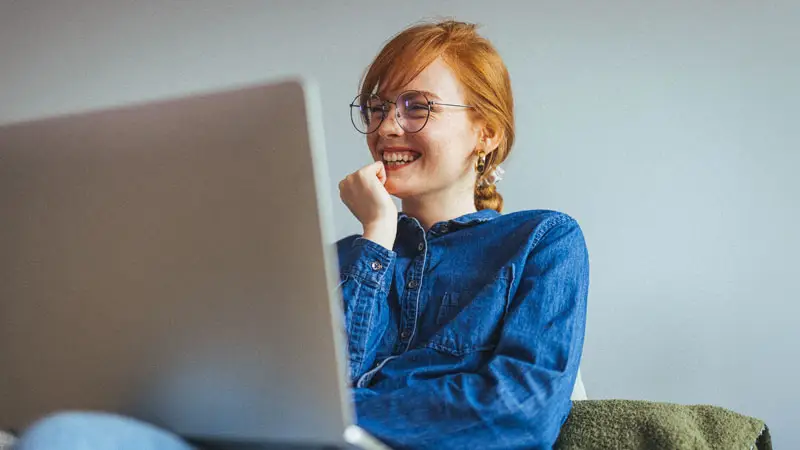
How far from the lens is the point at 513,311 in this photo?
1.29 meters

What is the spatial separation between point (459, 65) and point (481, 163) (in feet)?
0.63

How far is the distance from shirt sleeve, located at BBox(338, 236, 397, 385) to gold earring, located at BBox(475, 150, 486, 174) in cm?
30

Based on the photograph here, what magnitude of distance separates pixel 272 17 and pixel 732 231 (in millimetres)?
1188

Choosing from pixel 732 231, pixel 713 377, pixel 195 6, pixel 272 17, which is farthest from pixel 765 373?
pixel 195 6

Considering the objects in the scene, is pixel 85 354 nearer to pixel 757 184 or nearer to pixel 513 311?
pixel 513 311

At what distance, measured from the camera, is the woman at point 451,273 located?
1183mm

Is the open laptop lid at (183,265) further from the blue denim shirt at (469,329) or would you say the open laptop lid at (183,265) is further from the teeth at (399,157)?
the teeth at (399,157)

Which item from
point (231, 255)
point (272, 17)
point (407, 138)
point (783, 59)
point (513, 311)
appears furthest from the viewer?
point (272, 17)

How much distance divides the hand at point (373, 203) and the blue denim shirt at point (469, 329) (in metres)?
0.02

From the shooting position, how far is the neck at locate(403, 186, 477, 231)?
153 centimetres

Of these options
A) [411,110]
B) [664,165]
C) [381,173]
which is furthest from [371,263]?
[664,165]

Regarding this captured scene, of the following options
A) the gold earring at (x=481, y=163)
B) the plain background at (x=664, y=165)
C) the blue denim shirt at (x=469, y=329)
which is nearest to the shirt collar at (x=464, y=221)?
the blue denim shirt at (x=469, y=329)

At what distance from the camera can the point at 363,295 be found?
1350 mm

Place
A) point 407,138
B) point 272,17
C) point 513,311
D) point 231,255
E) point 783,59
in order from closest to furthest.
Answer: point 231,255
point 513,311
point 407,138
point 783,59
point 272,17
